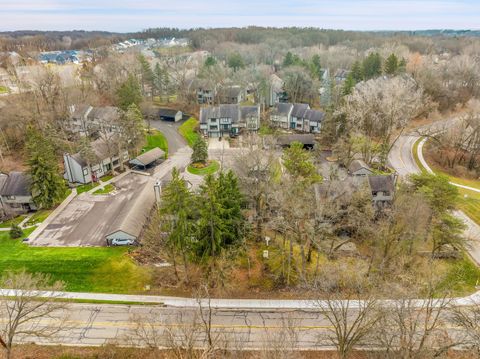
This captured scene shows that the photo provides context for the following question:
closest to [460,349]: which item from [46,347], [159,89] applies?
[46,347]

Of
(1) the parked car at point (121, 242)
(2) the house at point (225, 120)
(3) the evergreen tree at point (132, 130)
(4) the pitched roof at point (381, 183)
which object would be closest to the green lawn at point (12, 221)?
(1) the parked car at point (121, 242)

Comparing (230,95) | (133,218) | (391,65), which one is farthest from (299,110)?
(133,218)

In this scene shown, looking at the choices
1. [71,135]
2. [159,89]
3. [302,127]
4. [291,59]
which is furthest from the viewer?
[291,59]

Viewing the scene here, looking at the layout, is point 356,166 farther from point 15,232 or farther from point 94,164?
point 15,232

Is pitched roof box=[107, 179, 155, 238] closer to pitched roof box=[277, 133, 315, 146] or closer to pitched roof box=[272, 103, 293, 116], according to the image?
pitched roof box=[277, 133, 315, 146]

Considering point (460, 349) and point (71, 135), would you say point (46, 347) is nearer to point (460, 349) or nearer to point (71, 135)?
point (460, 349)

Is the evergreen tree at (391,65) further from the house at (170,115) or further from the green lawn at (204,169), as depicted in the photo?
the green lawn at (204,169)

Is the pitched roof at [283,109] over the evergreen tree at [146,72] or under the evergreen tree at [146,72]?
under
